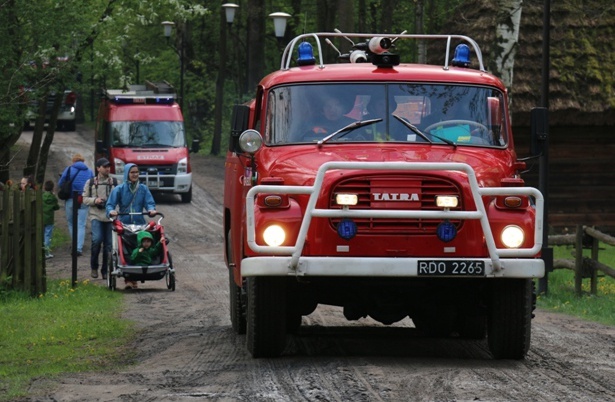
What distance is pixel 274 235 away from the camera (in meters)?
11.0

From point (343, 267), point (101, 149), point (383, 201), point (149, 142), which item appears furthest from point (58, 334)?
point (101, 149)

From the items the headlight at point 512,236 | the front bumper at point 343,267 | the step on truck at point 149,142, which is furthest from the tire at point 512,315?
the step on truck at point 149,142

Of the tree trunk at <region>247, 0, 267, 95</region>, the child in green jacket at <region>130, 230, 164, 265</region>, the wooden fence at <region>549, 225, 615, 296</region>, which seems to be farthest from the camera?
the tree trunk at <region>247, 0, 267, 95</region>

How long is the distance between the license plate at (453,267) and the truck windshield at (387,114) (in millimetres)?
1399

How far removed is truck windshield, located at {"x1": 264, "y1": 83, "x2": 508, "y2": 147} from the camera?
11969 millimetres

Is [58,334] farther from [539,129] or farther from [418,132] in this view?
[539,129]

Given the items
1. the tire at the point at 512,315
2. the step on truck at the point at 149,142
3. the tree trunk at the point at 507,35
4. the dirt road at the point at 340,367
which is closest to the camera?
the dirt road at the point at 340,367

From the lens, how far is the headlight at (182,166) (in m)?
35.6

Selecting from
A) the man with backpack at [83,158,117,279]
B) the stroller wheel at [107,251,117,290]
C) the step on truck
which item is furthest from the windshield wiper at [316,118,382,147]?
the step on truck

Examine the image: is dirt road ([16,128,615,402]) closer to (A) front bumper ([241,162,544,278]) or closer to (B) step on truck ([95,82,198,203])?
(A) front bumper ([241,162,544,278])

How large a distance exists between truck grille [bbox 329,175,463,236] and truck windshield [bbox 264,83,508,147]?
98 centimetres

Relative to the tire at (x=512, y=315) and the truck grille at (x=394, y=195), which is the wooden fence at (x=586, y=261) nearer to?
the tire at (x=512, y=315)

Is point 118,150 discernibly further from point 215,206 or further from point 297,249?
point 297,249

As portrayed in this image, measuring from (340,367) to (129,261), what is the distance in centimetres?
916
